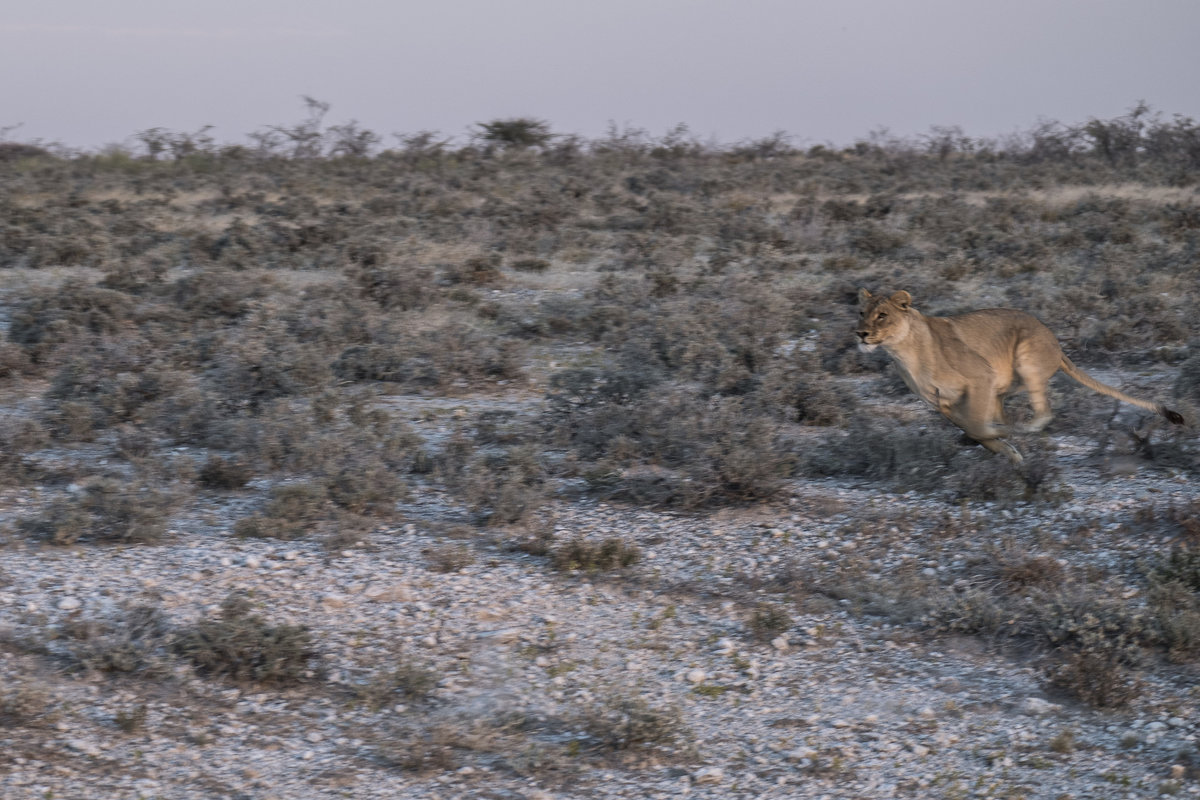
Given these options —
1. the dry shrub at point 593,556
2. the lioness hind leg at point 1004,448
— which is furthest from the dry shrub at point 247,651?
the lioness hind leg at point 1004,448

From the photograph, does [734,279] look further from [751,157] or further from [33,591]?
[751,157]

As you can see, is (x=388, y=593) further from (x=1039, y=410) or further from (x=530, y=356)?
(x=530, y=356)

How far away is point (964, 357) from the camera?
7.43 meters

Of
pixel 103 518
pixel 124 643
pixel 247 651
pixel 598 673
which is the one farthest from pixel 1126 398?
pixel 103 518

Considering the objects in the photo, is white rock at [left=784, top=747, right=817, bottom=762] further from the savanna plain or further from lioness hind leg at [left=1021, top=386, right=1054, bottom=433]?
lioness hind leg at [left=1021, top=386, right=1054, bottom=433]

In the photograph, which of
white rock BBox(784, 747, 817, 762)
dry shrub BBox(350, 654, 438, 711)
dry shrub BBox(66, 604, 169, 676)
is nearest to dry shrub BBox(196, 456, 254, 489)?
dry shrub BBox(66, 604, 169, 676)

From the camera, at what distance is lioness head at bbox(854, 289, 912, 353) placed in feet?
23.6

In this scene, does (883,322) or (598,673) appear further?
(883,322)

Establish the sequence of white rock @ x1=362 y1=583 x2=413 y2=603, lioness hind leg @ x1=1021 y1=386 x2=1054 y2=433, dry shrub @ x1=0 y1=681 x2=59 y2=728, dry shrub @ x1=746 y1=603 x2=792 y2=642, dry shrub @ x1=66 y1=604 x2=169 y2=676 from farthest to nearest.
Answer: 1. lioness hind leg @ x1=1021 y1=386 x2=1054 y2=433
2. white rock @ x1=362 y1=583 x2=413 y2=603
3. dry shrub @ x1=746 y1=603 x2=792 y2=642
4. dry shrub @ x1=66 y1=604 x2=169 y2=676
5. dry shrub @ x1=0 y1=681 x2=59 y2=728

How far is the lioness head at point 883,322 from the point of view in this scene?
23.6 feet

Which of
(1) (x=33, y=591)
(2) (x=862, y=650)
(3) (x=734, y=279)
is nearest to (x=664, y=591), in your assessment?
(2) (x=862, y=650)

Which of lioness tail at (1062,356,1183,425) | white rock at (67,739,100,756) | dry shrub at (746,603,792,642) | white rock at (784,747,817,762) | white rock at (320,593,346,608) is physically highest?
lioness tail at (1062,356,1183,425)

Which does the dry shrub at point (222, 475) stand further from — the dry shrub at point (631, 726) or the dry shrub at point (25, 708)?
the dry shrub at point (631, 726)

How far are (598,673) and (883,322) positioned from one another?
10.1ft
